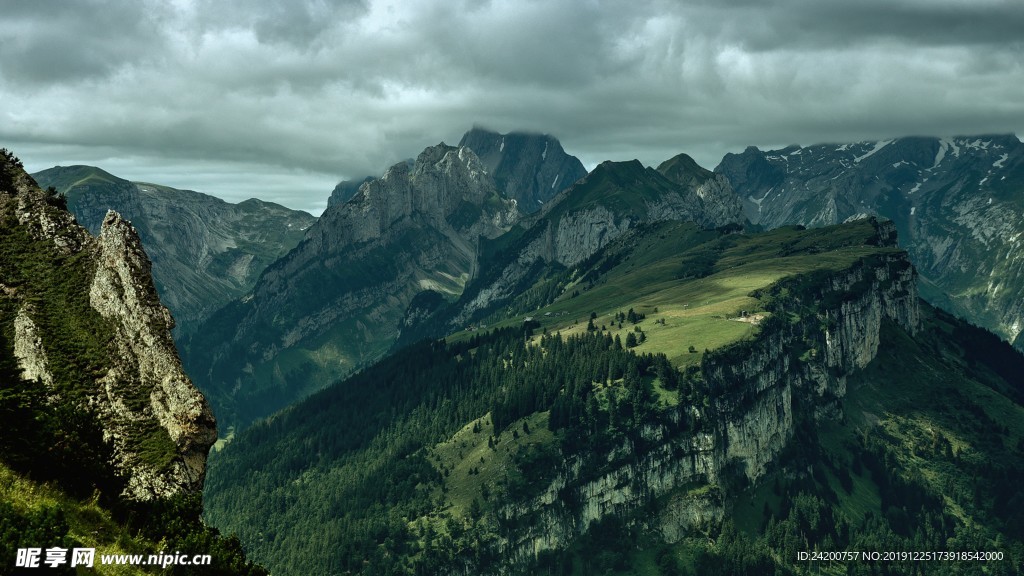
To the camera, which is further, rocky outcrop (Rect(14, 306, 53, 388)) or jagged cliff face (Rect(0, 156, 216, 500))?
rocky outcrop (Rect(14, 306, 53, 388))

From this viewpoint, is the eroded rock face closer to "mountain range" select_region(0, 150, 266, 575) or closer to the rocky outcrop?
"mountain range" select_region(0, 150, 266, 575)

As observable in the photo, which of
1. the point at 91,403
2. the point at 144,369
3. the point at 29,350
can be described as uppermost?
the point at 29,350

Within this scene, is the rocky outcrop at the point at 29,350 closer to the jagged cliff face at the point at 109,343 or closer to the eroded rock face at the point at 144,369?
the jagged cliff face at the point at 109,343

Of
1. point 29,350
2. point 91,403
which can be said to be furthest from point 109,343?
point 91,403

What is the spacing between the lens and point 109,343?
271 ft

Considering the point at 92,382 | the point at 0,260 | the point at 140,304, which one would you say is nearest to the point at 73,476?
the point at 92,382

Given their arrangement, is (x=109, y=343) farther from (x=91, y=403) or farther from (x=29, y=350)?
(x=91, y=403)

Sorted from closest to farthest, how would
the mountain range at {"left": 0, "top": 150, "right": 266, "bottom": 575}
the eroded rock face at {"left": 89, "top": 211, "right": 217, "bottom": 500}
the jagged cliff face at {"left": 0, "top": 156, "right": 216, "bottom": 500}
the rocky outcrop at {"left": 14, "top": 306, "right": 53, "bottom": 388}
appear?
1. the mountain range at {"left": 0, "top": 150, "right": 266, "bottom": 575}
2. the eroded rock face at {"left": 89, "top": 211, "right": 217, "bottom": 500}
3. the jagged cliff face at {"left": 0, "top": 156, "right": 216, "bottom": 500}
4. the rocky outcrop at {"left": 14, "top": 306, "right": 53, "bottom": 388}

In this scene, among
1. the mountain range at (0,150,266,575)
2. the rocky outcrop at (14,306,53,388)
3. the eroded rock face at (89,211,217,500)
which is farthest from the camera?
the rocky outcrop at (14,306,53,388)

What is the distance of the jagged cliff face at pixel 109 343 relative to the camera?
75.9m

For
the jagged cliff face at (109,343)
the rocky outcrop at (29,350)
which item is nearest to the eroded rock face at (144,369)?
the jagged cliff face at (109,343)

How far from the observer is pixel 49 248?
8925 cm

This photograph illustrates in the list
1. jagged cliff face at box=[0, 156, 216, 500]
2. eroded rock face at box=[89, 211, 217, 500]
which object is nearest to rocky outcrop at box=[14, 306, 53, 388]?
jagged cliff face at box=[0, 156, 216, 500]

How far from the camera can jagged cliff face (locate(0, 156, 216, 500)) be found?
7588cm
